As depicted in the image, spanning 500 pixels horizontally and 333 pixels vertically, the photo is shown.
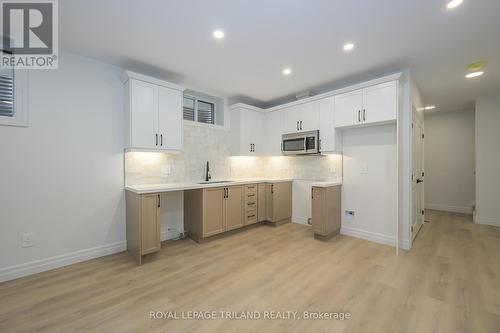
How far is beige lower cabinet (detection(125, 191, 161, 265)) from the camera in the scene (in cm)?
259

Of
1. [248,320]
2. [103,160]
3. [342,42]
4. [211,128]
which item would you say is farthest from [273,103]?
[248,320]

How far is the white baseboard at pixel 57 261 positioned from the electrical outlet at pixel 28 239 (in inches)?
8.0

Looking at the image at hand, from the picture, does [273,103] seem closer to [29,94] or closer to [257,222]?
[257,222]

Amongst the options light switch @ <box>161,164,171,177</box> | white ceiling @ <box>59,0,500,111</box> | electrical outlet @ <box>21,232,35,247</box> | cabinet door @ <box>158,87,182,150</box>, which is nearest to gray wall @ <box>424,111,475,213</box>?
white ceiling @ <box>59,0,500,111</box>

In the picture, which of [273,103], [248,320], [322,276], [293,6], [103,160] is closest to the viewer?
[248,320]

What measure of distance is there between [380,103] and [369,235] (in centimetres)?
204

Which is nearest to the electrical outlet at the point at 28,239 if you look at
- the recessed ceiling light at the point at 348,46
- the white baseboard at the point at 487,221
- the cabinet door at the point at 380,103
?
the recessed ceiling light at the point at 348,46

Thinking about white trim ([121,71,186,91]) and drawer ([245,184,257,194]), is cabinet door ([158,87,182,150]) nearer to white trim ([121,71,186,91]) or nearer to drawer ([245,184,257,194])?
white trim ([121,71,186,91])

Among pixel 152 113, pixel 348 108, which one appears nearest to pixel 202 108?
pixel 152 113

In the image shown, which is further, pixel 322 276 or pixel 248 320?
pixel 322 276

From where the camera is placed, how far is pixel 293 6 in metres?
1.83

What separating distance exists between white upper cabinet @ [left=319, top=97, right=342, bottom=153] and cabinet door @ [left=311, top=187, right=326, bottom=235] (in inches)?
29.8

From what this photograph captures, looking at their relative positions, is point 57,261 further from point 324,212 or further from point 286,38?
point 286,38

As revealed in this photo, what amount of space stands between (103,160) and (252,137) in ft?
8.45
